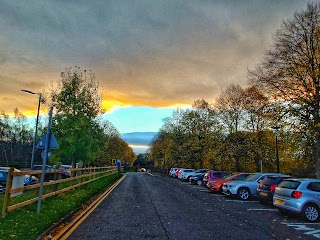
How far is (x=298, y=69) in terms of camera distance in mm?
22484

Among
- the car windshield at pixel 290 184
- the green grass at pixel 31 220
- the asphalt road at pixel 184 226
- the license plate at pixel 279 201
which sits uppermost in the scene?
the car windshield at pixel 290 184

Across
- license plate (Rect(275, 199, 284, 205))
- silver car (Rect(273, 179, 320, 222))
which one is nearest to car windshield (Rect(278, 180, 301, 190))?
silver car (Rect(273, 179, 320, 222))

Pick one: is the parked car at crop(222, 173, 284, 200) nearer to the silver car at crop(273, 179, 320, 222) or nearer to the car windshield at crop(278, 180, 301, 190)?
the car windshield at crop(278, 180, 301, 190)

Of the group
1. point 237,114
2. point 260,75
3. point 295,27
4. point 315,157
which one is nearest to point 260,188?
point 315,157

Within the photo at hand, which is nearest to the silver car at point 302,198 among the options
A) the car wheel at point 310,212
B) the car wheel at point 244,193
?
the car wheel at point 310,212

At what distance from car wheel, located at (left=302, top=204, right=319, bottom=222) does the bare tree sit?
11.5m

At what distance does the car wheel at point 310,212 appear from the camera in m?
10.4

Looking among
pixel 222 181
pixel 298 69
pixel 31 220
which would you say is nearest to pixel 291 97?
pixel 298 69

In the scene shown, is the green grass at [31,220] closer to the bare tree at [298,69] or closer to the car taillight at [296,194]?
the car taillight at [296,194]

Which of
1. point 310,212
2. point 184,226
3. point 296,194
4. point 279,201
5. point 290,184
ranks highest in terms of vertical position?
point 290,184

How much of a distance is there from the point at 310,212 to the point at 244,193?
6732mm

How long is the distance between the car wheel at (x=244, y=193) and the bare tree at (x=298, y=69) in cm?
715

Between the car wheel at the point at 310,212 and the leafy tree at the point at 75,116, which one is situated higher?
the leafy tree at the point at 75,116

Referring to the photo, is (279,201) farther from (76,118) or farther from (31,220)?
(76,118)
